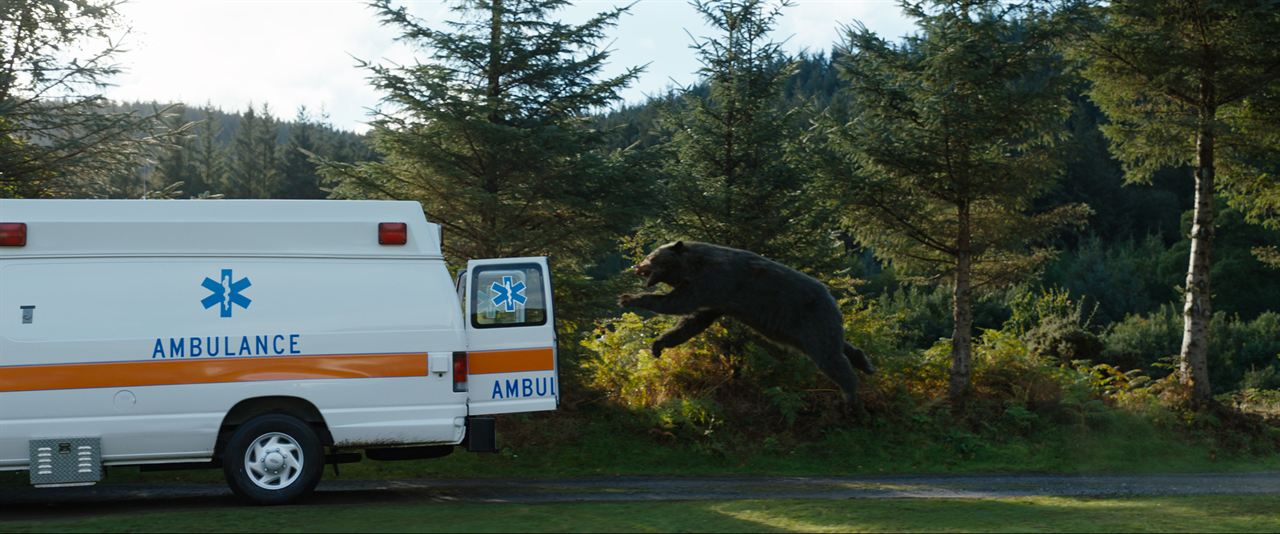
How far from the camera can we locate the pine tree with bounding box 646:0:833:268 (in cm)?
1612

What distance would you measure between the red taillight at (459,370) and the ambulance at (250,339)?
0.06 feet

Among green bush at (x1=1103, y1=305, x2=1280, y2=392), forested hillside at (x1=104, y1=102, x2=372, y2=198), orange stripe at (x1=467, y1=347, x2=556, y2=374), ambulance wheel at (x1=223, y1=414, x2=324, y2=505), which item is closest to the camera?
ambulance wheel at (x1=223, y1=414, x2=324, y2=505)

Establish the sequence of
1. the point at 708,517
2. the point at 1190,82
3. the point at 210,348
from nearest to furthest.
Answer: the point at 210,348
the point at 708,517
the point at 1190,82

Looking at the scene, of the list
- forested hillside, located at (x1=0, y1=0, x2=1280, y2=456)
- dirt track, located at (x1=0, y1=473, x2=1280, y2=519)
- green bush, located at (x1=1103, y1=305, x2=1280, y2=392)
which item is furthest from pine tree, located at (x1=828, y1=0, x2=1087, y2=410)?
green bush, located at (x1=1103, y1=305, x2=1280, y2=392)

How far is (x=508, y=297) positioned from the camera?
10461 mm

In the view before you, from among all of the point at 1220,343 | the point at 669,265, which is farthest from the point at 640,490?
the point at 1220,343

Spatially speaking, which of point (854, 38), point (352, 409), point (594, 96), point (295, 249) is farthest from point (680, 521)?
point (854, 38)

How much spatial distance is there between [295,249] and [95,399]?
221cm

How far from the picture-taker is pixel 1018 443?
53.5ft

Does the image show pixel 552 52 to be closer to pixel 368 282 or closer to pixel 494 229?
pixel 494 229

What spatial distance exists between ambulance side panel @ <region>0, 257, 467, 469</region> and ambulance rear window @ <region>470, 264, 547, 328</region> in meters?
0.28

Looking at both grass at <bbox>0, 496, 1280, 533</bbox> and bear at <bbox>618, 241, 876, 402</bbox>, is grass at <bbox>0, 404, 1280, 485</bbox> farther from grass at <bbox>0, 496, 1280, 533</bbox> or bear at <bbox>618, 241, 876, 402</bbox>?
bear at <bbox>618, 241, 876, 402</bbox>

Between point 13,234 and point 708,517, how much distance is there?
6917 mm

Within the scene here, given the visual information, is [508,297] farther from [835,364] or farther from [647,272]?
[835,364]
